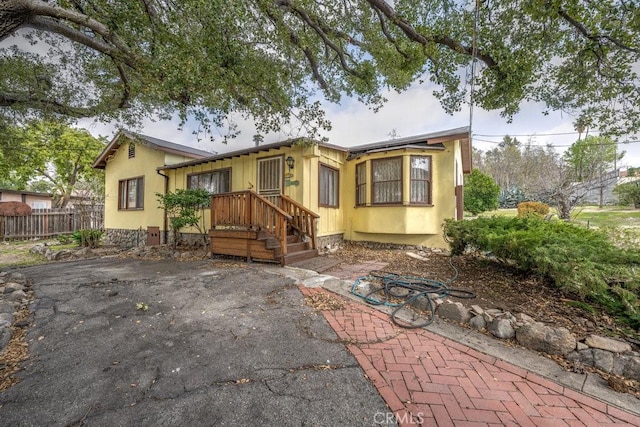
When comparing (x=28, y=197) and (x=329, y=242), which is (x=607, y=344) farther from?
(x=28, y=197)

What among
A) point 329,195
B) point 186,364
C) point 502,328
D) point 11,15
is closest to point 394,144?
point 329,195

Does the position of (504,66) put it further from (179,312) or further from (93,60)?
(93,60)

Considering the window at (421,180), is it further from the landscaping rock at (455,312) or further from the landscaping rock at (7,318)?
the landscaping rock at (7,318)

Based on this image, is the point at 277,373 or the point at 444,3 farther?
the point at 444,3

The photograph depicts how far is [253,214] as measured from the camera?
243 inches

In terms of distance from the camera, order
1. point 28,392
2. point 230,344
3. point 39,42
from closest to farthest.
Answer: point 28,392 → point 230,344 → point 39,42

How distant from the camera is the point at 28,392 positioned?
1.92 m

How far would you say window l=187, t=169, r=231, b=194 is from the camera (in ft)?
28.7

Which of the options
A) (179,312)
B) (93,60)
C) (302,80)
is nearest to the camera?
(179,312)

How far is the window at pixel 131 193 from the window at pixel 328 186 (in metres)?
8.27

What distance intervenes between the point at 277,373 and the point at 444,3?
731 centimetres

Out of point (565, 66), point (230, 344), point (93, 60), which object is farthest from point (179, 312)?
point (565, 66)

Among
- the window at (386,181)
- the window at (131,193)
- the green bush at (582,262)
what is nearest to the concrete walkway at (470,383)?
the green bush at (582,262)

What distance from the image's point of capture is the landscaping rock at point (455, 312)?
10.1 feet
